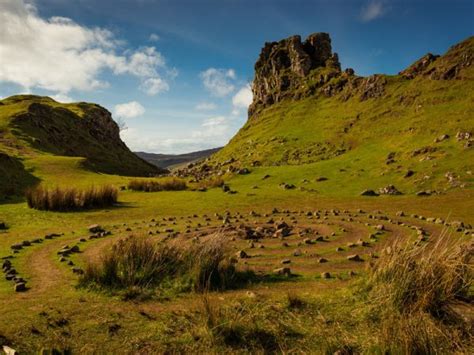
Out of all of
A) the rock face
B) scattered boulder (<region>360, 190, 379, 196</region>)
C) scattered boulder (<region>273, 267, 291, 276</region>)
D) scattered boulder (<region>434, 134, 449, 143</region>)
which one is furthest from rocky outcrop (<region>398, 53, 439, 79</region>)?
scattered boulder (<region>273, 267, 291, 276</region>)

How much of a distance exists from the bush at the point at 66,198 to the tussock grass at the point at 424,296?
23.3 meters

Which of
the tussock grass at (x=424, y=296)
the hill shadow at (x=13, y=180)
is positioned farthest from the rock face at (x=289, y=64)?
the tussock grass at (x=424, y=296)

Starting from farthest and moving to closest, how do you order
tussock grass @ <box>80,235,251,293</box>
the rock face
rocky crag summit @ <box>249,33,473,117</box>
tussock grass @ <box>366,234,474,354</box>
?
1. the rock face
2. rocky crag summit @ <box>249,33,473,117</box>
3. tussock grass @ <box>80,235,251,293</box>
4. tussock grass @ <box>366,234,474,354</box>

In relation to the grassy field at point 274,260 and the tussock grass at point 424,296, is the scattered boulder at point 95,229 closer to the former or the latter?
the grassy field at point 274,260

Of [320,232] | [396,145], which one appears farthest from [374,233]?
[396,145]

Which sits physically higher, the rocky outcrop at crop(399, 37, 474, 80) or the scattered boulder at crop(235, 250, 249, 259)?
the rocky outcrop at crop(399, 37, 474, 80)

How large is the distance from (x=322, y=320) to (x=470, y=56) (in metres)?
65.6

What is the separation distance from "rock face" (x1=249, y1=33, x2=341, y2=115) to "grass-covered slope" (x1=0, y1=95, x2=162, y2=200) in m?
52.6

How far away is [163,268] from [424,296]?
6922 mm

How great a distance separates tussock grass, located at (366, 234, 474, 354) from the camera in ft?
21.7

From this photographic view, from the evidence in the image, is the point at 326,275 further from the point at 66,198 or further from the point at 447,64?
the point at 447,64

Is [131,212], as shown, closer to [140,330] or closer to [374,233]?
[374,233]

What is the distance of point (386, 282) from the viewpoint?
884 centimetres

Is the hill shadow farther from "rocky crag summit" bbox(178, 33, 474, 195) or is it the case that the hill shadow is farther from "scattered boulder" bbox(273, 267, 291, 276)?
"scattered boulder" bbox(273, 267, 291, 276)
